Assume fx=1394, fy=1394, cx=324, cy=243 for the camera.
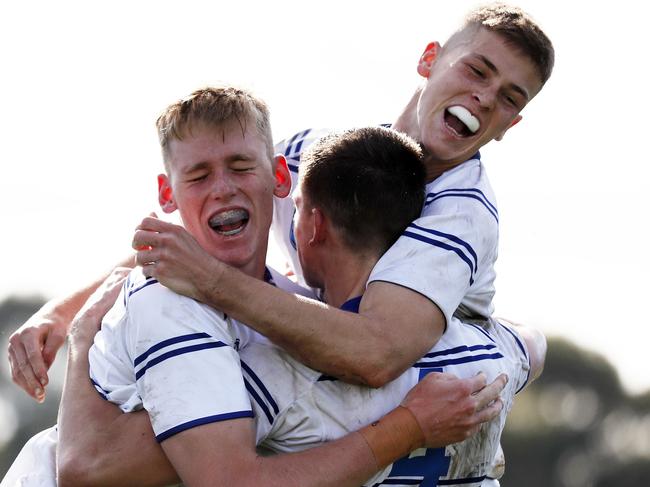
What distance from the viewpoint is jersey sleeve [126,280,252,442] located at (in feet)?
18.1

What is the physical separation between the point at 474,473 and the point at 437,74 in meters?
2.20

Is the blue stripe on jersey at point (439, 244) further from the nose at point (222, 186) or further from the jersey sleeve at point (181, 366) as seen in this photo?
the jersey sleeve at point (181, 366)

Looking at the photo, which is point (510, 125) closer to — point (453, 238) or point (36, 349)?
point (453, 238)

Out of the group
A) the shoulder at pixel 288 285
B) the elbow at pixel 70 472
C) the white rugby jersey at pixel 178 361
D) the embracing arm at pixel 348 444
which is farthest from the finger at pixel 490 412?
the elbow at pixel 70 472

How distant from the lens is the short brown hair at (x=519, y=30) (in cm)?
714

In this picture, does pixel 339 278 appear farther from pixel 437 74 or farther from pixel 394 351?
pixel 437 74

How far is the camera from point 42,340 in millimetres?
6848

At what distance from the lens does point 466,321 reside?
6773 mm

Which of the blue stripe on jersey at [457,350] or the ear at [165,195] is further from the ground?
the ear at [165,195]

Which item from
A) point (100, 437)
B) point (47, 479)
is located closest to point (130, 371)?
point (100, 437)

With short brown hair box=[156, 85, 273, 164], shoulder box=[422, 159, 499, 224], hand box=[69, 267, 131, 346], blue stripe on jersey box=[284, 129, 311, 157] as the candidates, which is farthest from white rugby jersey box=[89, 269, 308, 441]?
blue stripe on jersey box=[284, 129, 311, 157]

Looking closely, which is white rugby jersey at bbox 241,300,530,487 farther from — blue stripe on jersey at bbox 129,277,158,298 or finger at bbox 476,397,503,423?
blue stripe on jersey at bbox 129,277,158,298

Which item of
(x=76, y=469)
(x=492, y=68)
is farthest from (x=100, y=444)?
(x=492, y=68)

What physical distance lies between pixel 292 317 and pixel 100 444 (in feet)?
3.13
